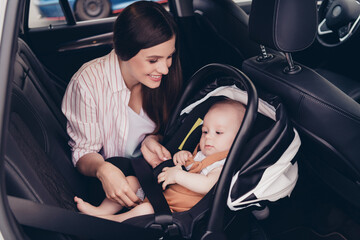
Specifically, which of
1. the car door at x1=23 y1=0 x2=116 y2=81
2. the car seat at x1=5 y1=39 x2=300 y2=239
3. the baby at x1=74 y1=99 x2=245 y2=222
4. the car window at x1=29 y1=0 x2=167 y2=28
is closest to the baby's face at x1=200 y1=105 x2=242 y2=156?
the baby at x1=74 y1=99 x2=245 y2=222

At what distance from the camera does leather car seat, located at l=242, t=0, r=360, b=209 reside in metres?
1.38

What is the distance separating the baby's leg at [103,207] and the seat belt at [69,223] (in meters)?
0.28

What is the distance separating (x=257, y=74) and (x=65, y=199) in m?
0.94

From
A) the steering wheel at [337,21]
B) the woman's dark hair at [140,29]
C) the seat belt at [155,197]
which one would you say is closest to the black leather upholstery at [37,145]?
the seat belt at [155,197]

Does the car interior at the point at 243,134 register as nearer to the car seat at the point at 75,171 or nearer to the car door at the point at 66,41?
the car seat at the point at 75,171

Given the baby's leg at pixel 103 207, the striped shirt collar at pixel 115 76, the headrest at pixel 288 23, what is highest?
the headrest at pixel 288 23

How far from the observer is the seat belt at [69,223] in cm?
101

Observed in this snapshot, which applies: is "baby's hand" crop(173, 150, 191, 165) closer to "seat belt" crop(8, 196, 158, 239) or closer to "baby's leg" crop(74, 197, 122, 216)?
"baby's leg" crop(74, 197, 122, 216)

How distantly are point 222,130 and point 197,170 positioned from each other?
0.20 meters

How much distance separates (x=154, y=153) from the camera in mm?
1743

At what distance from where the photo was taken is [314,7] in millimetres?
1386

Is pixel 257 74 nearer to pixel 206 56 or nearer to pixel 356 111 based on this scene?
pixel 356 111

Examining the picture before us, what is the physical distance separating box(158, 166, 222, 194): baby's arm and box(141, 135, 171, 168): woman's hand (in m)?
0.15

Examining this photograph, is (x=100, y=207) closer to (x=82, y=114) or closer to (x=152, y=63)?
(x=82, y=114)
